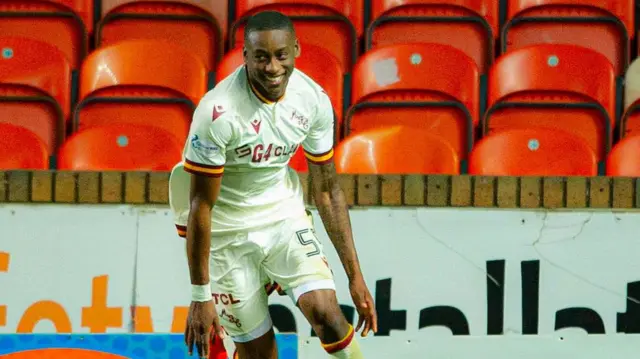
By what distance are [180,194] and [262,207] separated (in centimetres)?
27

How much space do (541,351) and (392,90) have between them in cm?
154

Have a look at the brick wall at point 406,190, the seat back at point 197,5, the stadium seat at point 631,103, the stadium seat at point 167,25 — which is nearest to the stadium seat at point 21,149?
the brick wall at point 406,190

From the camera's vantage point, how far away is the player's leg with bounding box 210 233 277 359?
3398mm

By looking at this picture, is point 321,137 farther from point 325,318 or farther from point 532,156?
point 532,156

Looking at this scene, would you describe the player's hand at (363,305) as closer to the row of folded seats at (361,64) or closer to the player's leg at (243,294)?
the player's leg at (243,294)

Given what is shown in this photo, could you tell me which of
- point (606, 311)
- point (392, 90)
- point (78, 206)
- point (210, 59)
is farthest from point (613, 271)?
point (210, 59)

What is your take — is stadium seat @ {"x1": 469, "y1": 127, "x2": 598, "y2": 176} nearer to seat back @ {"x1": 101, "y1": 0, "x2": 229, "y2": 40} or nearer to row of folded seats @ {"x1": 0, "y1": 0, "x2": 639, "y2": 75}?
row of folded seats @ {"x1": 0, "y1": 0, "x2": 639, "y2": 75}

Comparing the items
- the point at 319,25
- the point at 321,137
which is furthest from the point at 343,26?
the point at 321,137

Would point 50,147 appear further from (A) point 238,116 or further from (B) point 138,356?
(A) point 238,116

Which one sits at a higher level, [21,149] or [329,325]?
[21,149]

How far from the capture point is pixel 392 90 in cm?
500

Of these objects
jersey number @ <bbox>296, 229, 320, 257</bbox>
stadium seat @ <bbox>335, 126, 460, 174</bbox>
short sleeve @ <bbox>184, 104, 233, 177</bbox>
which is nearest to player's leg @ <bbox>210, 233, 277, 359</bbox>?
jersey number @ <bbox>296, 229, 320, 257</bbox>

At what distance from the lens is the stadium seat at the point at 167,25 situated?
221 inches

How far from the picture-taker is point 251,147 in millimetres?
3184
